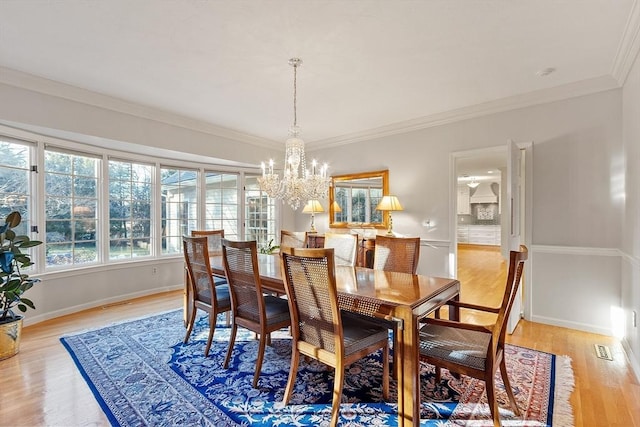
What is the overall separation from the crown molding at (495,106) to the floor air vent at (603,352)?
2.53m

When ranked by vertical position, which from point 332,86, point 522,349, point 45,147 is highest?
point 332,86

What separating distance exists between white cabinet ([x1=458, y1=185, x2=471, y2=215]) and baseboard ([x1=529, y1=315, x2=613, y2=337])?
7612mm

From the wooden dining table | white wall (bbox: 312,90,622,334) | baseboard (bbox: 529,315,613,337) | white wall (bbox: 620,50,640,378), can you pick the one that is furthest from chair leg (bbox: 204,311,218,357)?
baseboard (bbox: 529,315,613,337)

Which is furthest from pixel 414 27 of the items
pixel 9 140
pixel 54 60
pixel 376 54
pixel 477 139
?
pixel 9 140

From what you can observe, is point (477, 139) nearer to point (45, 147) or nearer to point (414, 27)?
point (414, 27)

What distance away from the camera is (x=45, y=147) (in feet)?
11.8

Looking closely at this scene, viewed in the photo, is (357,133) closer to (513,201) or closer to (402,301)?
(513,201)

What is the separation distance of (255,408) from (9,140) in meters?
3.77

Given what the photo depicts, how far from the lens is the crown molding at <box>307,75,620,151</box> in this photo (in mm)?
3150

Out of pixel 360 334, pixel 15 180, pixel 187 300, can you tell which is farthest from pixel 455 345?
pixel 15 180

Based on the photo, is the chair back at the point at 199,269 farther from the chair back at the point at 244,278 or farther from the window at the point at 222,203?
the window at the point at 222,203

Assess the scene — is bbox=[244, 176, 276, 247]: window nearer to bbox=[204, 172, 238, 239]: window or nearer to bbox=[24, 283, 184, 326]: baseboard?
bbox=[204, 172, 238, 239]: window

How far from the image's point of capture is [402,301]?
1801 mm

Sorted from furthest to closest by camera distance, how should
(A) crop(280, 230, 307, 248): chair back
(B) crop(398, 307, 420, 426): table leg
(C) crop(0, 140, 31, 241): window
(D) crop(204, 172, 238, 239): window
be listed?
(D) crop(204, 172, 238, 239): window, (A) crop(280, 230, 307, 248): chair back, (C) crop(0, 140, 31, 241): window, (B) crop(398, 307, 420, 426): table leg
